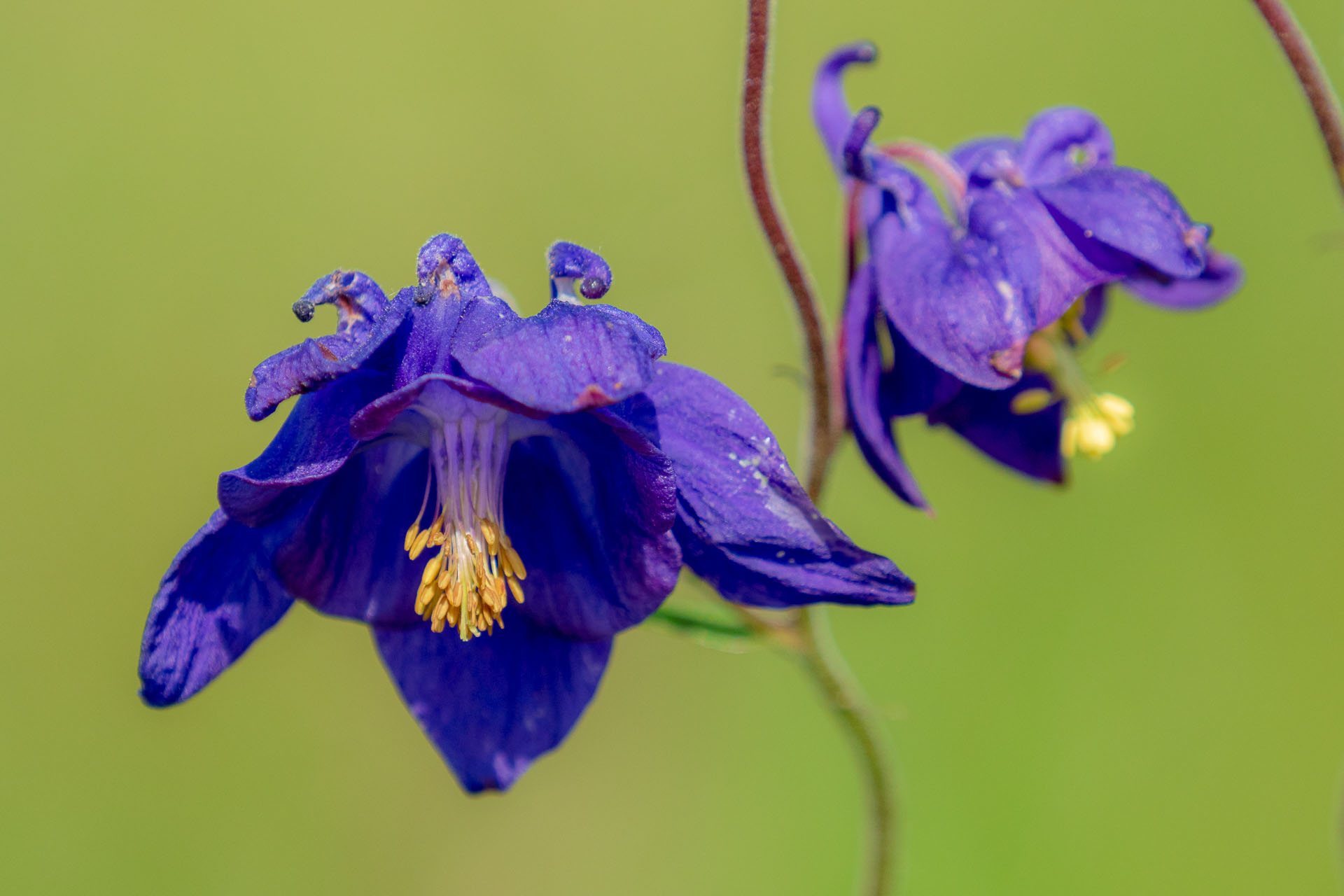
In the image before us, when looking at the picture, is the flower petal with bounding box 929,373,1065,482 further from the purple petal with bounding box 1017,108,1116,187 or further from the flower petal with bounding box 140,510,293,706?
the flower petal with bounding box 140,510,293,706

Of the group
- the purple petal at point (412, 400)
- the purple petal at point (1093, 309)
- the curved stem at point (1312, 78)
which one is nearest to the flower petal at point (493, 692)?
the purple petal at point (412, 400)

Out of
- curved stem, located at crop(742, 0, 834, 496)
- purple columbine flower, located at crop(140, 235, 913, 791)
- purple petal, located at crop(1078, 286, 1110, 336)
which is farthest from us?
purple petal, located at crop(1078, 286, 1110, 336)

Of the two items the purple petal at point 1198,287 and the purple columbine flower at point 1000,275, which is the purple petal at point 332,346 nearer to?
the purple columbine flower at point 1000,275

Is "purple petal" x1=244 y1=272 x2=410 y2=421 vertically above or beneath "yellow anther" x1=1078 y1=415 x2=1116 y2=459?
above

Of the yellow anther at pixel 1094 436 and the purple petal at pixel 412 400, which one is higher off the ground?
the purple petal at pixel 412 400


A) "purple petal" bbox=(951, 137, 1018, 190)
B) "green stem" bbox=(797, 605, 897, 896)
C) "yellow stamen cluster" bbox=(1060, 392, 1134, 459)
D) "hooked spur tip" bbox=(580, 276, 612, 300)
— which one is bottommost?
"green stem" bbox=(797, 605, 897, 896)

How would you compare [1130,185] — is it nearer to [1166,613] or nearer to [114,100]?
[1166,613]

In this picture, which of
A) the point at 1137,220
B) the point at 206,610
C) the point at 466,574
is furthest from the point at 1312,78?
the point at 206,610

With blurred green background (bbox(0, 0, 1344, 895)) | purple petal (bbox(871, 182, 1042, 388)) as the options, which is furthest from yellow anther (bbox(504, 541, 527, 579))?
blurred green background (bbox(0, 0, 1344, 895))
